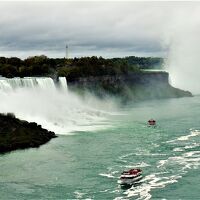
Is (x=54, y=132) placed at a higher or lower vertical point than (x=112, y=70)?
lower

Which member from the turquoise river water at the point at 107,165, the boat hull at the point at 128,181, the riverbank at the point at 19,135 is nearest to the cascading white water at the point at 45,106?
the riverbank at the point at 19,135

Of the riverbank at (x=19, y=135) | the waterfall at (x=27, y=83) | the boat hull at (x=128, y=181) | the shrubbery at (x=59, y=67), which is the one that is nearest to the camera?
the boat hull at (x=128, y=181)

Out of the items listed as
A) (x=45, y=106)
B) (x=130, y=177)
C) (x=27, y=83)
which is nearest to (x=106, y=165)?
(x=130, y=177)

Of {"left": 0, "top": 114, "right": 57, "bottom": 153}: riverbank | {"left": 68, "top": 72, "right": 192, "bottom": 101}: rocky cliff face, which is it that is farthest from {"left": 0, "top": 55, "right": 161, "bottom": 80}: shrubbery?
{"left": 0, "top": 114, "right": 57, "bottom": 153}: riverbank

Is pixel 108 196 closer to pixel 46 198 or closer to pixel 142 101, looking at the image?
pixel 46 198

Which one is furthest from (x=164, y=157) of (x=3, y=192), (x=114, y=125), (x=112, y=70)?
(x=112, y=70)

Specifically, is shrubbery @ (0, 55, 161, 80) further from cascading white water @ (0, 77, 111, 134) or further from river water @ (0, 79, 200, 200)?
river water @ (0, 79, 200, 200)

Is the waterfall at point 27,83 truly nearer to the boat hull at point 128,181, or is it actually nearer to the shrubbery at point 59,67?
the shrubbery at point 59,67
